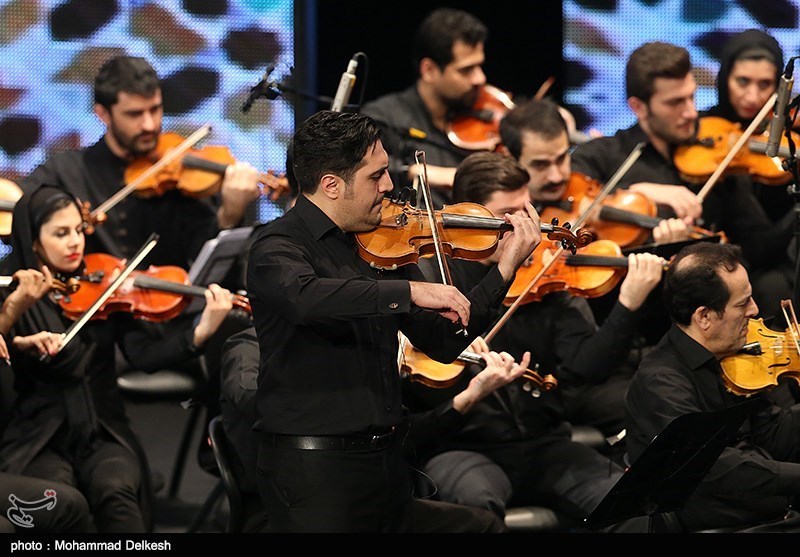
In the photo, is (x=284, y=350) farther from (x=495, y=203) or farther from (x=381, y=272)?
(x=495, y=203)

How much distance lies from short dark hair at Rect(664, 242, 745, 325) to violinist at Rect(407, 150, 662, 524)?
1.28 ft

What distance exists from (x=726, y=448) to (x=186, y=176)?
252 cm

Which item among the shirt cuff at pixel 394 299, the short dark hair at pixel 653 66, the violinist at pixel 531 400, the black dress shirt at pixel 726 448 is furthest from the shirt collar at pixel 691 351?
the short dark hair at pixel 653 66

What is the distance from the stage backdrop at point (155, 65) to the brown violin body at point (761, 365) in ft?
9.07

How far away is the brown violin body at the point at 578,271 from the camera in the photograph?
14.1ft

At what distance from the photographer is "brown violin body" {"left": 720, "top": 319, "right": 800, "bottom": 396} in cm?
375

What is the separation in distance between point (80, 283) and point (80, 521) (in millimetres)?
857

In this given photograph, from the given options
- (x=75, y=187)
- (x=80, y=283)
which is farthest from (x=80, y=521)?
(x=75, y=187)

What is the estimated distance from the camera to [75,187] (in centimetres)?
521

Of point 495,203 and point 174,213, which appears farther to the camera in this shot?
point 174,213

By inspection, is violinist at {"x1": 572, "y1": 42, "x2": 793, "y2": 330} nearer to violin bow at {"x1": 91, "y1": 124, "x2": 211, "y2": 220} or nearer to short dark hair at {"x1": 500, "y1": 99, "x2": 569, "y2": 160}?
short dark hair at {"x1": 500, "y1": 99, "x2": 569, "y2": 160}

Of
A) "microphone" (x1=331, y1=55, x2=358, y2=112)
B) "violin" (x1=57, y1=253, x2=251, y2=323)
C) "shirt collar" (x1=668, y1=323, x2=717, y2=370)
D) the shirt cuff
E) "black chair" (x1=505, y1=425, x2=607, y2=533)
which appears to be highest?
the shirt cuff

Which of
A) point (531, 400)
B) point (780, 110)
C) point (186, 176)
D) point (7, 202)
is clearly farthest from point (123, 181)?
point (780, 110)

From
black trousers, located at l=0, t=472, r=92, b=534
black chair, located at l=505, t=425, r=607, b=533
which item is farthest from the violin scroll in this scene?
black trousers, located at l=0, t=472, r=92, b=534
